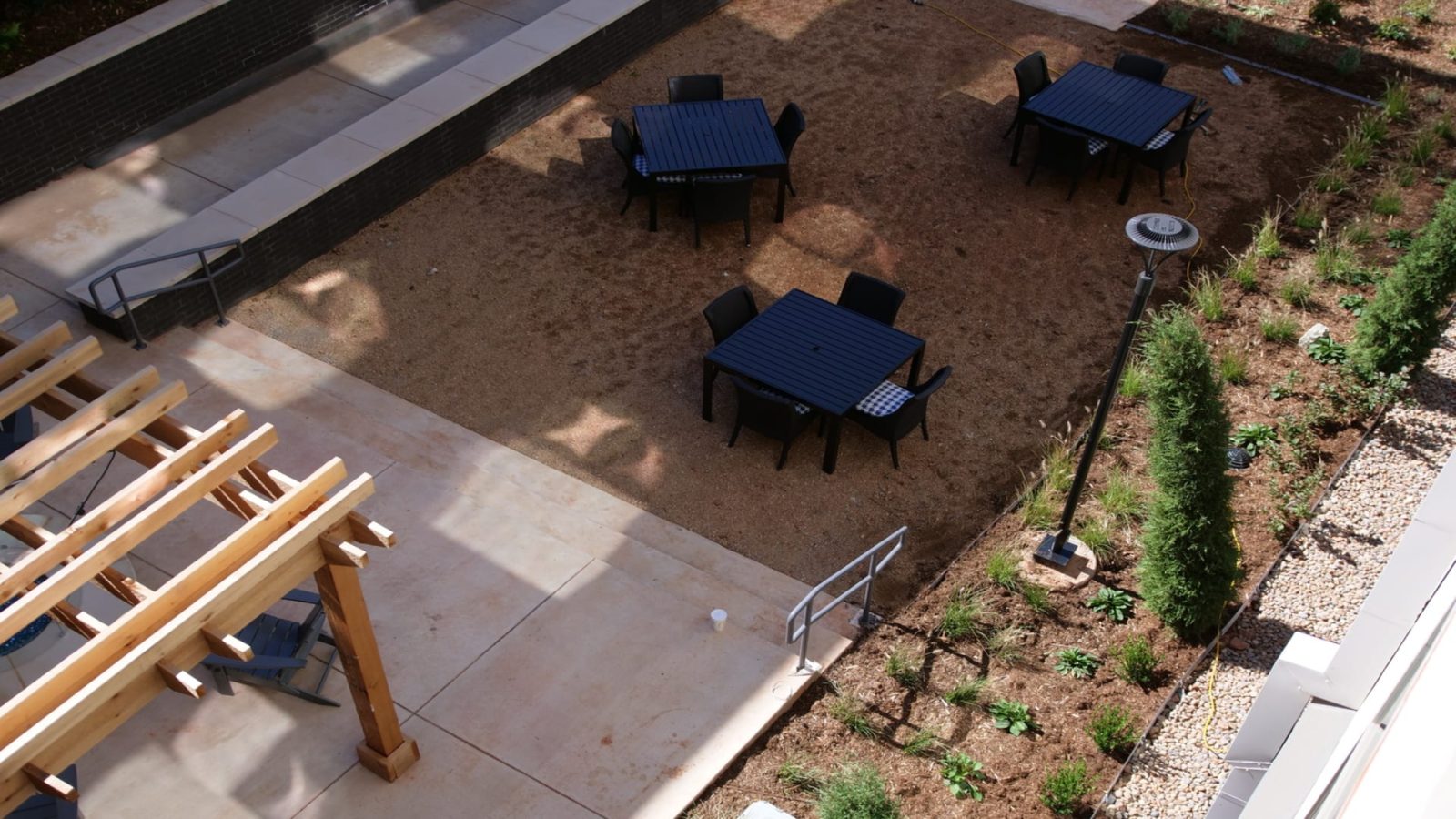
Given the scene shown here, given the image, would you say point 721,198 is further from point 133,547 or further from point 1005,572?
point 133,547

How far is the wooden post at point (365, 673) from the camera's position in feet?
20.0

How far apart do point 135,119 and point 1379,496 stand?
1105cm

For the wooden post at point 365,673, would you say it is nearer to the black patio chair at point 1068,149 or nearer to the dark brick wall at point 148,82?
the dark brick wall at point 148,82

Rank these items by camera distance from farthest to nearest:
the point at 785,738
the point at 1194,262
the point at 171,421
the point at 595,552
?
the point at 1194,262 → the point at 595,552 → the point at 785,738 → the point at 171,421

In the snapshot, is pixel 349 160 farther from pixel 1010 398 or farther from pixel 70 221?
pixel 1010 398

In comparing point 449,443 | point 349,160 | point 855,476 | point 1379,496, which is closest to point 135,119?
point 349,160

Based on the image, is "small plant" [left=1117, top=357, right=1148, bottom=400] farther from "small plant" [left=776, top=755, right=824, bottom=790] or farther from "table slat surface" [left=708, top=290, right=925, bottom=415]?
"small plant" [left=776, top=755, right=824, bottom=790]

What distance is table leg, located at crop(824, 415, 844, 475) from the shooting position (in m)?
9.37

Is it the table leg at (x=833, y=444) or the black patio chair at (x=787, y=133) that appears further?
the black patio chair at (x=787, y=133)

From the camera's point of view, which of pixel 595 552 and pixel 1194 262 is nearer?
pixel 595 552

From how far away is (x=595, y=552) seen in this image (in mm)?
8742

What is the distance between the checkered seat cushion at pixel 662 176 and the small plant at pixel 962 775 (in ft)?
19.8

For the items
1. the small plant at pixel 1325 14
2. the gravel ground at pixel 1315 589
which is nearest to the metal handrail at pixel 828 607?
the gravel ground at pixel 1315 589

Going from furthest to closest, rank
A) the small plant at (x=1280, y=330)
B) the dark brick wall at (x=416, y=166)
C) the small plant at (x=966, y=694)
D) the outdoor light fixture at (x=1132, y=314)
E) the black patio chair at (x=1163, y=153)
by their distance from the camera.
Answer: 1. the black patio chair at (x=1163, y=153)
2. the small plant at (x=1280, y=330)
3. the dark brick wall at (x=416, y=166)
4. the small plant at (x=966, y=694)
5. the outdoor light fixture at (x=1132, y=314)
